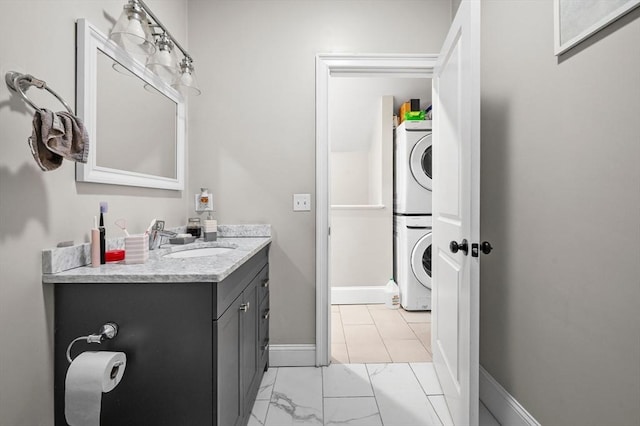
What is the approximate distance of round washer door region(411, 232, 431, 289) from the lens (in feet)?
10.6

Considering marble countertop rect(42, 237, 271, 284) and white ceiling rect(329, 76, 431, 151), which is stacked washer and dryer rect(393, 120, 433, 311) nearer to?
white ceiling rect(329, 76, 431, 151)

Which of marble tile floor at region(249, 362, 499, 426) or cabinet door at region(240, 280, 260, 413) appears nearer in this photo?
cabinet door at region(240, 280, 260, 413)

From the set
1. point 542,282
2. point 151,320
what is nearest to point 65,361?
point 151,320

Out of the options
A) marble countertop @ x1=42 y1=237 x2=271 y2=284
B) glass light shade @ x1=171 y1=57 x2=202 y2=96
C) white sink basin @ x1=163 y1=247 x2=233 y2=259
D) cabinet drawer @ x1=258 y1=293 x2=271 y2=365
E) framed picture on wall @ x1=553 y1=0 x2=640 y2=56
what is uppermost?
glass light shade @ x1=171 y1=57 x2=202 y2=96

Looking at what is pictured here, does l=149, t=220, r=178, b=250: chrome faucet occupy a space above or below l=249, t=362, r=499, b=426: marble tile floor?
above

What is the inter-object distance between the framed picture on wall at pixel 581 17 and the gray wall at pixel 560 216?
3 centimetres

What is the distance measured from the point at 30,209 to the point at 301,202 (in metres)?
1.40

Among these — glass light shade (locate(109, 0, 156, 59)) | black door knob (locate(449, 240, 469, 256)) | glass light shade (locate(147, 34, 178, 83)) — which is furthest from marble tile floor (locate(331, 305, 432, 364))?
glass light shade (locate(109, 0, 156, 59))

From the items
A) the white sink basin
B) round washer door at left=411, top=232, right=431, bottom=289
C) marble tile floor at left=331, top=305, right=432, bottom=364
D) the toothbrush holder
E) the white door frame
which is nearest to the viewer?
the toothbrush holder

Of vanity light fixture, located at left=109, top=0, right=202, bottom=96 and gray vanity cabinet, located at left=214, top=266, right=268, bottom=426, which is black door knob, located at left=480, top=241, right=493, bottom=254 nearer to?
gray vanity cabinet, located at left=214, top=266, right=268, bottom=426

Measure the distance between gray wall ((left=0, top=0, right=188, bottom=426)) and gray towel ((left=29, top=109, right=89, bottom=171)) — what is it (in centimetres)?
9

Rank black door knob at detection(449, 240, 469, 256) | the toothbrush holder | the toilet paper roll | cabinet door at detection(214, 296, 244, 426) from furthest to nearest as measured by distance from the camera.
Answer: black door knob at detection(449, 240, 469, 256) → the toothbrush holder → cabinet door at detection(214, 296, 244, 426) → the toilet paper roll

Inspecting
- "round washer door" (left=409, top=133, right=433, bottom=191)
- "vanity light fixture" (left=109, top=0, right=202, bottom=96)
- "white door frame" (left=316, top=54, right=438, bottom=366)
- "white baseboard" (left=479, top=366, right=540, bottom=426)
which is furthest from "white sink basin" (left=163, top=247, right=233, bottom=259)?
"round washer door" (left=409, top=133, right=433, bottom=191)

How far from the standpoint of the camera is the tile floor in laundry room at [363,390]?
1.65 metres
